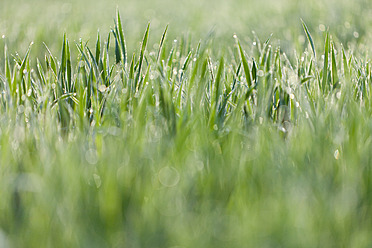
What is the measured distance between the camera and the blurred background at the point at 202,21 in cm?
298

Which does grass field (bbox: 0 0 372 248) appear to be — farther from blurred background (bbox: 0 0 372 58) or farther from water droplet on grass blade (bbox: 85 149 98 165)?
blurred background (bbox: 0 0 372 58)

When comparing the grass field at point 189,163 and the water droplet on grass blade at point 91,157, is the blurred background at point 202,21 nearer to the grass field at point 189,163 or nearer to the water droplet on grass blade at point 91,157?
the grass field at point 189,163

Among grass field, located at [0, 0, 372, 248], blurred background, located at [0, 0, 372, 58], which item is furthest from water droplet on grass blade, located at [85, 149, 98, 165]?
blurred background, located at [0, 0, 372, 58]

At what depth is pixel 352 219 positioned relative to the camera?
0.90 metres

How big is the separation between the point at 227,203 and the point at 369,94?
708 mm

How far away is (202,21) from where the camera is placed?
371cm

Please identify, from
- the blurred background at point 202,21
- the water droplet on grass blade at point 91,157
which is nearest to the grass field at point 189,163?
the water droplet on grass blade at point 91,157

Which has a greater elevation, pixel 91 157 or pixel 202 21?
pixel 202 21

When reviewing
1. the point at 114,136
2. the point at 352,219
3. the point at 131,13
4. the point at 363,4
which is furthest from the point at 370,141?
the point at 131,13

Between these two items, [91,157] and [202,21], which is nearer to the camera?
[91,157]

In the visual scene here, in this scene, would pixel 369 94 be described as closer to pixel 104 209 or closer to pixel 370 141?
pixel 370 141

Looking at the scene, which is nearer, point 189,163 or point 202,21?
point 189,163

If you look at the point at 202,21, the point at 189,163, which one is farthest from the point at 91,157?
the point at 202,21

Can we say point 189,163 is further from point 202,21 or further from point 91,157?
point 202,21
